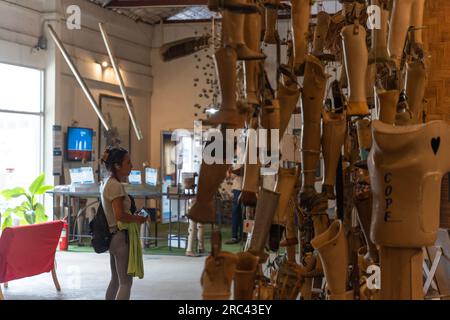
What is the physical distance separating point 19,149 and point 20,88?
36.5 inches

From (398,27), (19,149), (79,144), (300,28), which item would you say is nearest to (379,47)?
(398,27)

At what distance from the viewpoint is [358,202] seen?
63.8 inches

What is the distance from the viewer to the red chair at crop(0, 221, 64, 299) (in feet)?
17.5

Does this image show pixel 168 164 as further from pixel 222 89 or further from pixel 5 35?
pixel 222 89

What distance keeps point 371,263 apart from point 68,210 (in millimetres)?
8109

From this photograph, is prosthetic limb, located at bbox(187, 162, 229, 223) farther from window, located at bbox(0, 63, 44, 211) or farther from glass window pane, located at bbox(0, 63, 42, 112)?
glass window pane, located at bbox(0, 63, 42, 112)

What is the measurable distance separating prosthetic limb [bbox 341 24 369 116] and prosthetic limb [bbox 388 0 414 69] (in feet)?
0.67

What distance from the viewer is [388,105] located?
165 cm

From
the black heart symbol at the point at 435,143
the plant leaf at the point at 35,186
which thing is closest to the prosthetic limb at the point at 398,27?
the black heart symbol at the point at 435,143

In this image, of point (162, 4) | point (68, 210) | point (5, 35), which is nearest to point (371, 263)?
point (68, 210)

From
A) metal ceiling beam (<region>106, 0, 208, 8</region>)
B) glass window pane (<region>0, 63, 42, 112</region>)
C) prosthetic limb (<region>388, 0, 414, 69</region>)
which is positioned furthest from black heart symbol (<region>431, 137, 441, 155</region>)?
metal ceiling beam (<region>106, 0, 208, 8</region>)

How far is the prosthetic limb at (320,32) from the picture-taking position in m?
1.90

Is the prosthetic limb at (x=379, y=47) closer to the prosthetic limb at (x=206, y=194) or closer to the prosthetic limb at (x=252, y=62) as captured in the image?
the prosthetic limb at (x=252, y=62)

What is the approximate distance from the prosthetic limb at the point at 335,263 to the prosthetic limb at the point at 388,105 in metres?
0.34
